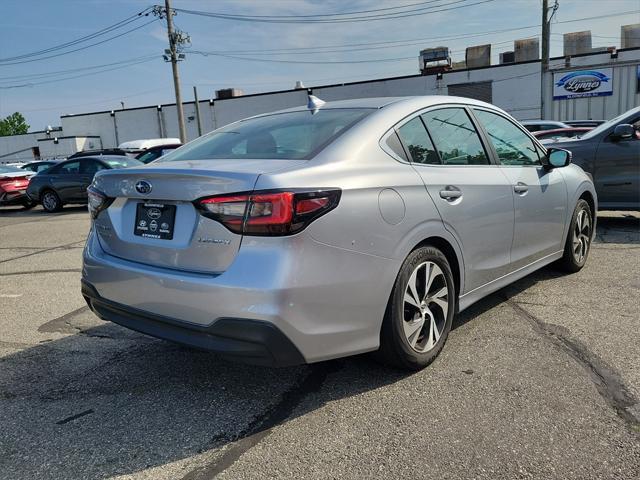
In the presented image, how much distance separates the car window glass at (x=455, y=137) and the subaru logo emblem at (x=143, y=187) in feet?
5.96

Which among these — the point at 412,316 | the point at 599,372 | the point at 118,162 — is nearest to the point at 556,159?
the point at 599,372

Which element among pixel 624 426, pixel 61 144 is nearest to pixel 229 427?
pixel 624 426

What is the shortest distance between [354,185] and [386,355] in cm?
101

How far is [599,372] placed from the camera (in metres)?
3.25

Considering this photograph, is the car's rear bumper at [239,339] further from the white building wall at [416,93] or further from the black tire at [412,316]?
the white building wall at [416,93]

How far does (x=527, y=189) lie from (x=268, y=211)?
8.29ft

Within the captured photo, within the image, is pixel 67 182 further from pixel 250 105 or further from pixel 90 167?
pixel 250 105

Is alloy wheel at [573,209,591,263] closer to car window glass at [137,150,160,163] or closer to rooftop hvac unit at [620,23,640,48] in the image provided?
car window glass at [137,150,160,163]

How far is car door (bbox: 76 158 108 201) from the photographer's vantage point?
14.0 metres

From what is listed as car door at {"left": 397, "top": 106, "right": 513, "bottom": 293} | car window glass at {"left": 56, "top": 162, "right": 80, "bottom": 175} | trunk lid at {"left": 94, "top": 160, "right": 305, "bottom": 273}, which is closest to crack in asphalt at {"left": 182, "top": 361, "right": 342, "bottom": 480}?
trunk lid at {"left": 94, "top": 160, "right": 305, "bottom": 273}

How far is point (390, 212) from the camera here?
2.96 meters

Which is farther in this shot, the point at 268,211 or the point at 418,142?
the point at 418,142

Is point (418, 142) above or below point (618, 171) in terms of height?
above

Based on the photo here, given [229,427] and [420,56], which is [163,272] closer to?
[229,427]
